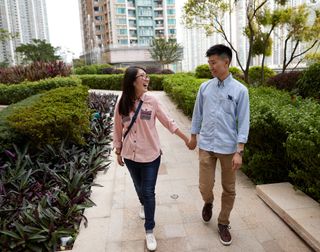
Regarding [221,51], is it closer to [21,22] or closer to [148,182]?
[148,182]

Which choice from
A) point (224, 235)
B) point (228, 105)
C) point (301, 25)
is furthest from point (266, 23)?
point (224, 235)

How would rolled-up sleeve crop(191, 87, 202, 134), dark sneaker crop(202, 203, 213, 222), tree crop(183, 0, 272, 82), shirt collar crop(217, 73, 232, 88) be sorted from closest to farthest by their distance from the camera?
1. shirt collar crop(217, 73, 232, 88)
2. rolled-up sleeve crop(191, 87, 202, 134)
3. dark sneaker crop(202, 203, 213, 222)
4. tree crop(183, 0, 272, 82)

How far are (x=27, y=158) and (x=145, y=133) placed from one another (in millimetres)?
2438

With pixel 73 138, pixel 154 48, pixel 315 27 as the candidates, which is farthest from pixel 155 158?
pixel 154 48

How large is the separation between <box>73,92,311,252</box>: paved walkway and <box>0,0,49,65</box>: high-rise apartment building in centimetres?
4000

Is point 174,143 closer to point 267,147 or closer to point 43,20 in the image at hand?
point 267,147

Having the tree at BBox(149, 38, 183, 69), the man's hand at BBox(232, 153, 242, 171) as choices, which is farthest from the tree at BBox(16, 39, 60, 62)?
the man's hand at BBox(232, 153, 242, 171)

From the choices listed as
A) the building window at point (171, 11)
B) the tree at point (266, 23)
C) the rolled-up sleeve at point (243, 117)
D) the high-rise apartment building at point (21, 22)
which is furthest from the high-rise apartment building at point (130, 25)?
the rolled-up sleeve at point (243, 117)

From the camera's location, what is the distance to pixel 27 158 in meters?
4.28

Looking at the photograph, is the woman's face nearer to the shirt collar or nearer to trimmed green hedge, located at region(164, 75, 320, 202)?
the shirt collar

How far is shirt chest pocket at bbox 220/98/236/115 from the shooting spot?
2.51 metres

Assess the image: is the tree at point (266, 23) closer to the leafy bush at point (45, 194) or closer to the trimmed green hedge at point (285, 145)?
the trimmed green hedge at point (285, 145)

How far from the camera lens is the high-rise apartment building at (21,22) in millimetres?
45094

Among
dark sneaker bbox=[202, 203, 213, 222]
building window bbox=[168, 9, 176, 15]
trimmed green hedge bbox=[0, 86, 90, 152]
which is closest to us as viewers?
dark sneaker bbox=[202, 203, 213, 222]
